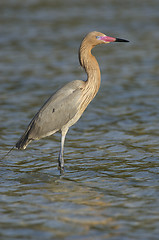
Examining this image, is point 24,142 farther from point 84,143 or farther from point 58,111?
point 84,143

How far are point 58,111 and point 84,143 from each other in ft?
4.62

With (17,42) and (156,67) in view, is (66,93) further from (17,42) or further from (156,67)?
(17,42)

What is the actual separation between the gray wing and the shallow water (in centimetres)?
58

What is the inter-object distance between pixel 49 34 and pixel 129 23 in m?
3.82

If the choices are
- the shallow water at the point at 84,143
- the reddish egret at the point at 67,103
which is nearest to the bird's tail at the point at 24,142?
the reddish egret at the point at 67,103

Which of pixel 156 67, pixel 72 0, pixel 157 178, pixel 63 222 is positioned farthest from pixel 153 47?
pixel 63 222

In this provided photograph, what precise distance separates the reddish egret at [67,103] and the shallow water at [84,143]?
54 cm

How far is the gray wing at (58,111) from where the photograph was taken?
312 inches

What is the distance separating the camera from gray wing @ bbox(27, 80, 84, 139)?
793 centimetres

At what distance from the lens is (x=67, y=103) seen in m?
7.92

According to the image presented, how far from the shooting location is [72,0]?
25328 millimetres

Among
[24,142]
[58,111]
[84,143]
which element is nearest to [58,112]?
[58,111]

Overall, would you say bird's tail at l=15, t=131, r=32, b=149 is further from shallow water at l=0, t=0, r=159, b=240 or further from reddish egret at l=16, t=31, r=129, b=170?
shallow water at l=0, t=0, r=159, b=240

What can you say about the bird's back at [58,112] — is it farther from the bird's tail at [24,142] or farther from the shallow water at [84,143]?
the shallow water at [84,143]
